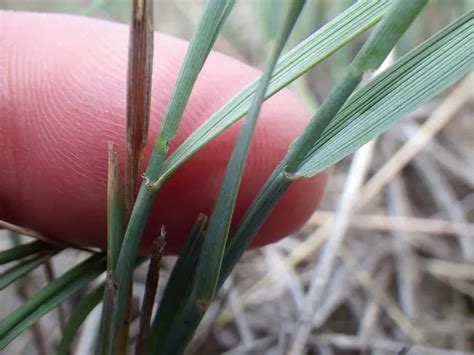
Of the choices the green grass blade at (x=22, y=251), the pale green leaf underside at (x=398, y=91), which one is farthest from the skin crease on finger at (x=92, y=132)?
the pale green leaf underside at (x=398, y=91)

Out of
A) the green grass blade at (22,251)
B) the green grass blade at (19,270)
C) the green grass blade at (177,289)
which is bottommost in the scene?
the green grass blade at (177,289)

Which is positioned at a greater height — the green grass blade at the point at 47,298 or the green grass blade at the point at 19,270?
the green grass blade at the point at 19,270

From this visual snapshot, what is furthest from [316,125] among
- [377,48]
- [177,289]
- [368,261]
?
[368,261]

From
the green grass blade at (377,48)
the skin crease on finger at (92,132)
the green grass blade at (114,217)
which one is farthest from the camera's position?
the skin crease on finger at (92,132)

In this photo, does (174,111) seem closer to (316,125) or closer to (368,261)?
(316,125)

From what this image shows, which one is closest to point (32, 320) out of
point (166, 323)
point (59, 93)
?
point (166, 323)

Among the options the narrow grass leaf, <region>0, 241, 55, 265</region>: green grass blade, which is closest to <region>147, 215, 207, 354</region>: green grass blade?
the narrow grass leaf

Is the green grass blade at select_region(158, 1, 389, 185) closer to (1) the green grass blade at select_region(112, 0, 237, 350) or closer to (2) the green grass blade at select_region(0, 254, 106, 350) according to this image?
(1) the green grass blade at select_region(112, 0, 237, 350)

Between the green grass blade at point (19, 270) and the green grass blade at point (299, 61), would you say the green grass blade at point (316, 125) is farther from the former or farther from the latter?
the green grass blade at point (19, 270)
